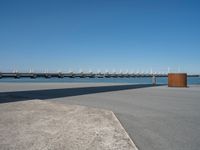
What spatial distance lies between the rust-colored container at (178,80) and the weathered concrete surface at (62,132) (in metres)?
16.1

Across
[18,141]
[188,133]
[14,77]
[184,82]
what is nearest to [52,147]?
[18,141]

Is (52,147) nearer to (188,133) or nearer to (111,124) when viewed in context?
(111,124)

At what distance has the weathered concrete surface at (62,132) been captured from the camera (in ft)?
10.8

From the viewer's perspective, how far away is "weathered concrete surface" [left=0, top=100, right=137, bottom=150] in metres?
3.28

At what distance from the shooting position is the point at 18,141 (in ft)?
11.3

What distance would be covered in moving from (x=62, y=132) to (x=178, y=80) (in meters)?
18.0

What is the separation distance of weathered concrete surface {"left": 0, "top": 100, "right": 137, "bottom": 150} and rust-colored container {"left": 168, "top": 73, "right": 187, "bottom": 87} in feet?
52.8

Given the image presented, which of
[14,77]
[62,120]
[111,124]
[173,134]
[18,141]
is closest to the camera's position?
[18,141]

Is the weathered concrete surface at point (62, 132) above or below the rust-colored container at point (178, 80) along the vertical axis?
below

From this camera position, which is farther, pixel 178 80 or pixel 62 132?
pixel 178 80

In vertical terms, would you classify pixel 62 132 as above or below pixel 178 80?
below

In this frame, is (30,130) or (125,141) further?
(30,130)

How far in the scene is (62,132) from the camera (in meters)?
4.00

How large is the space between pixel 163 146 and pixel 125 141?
0.59 m
